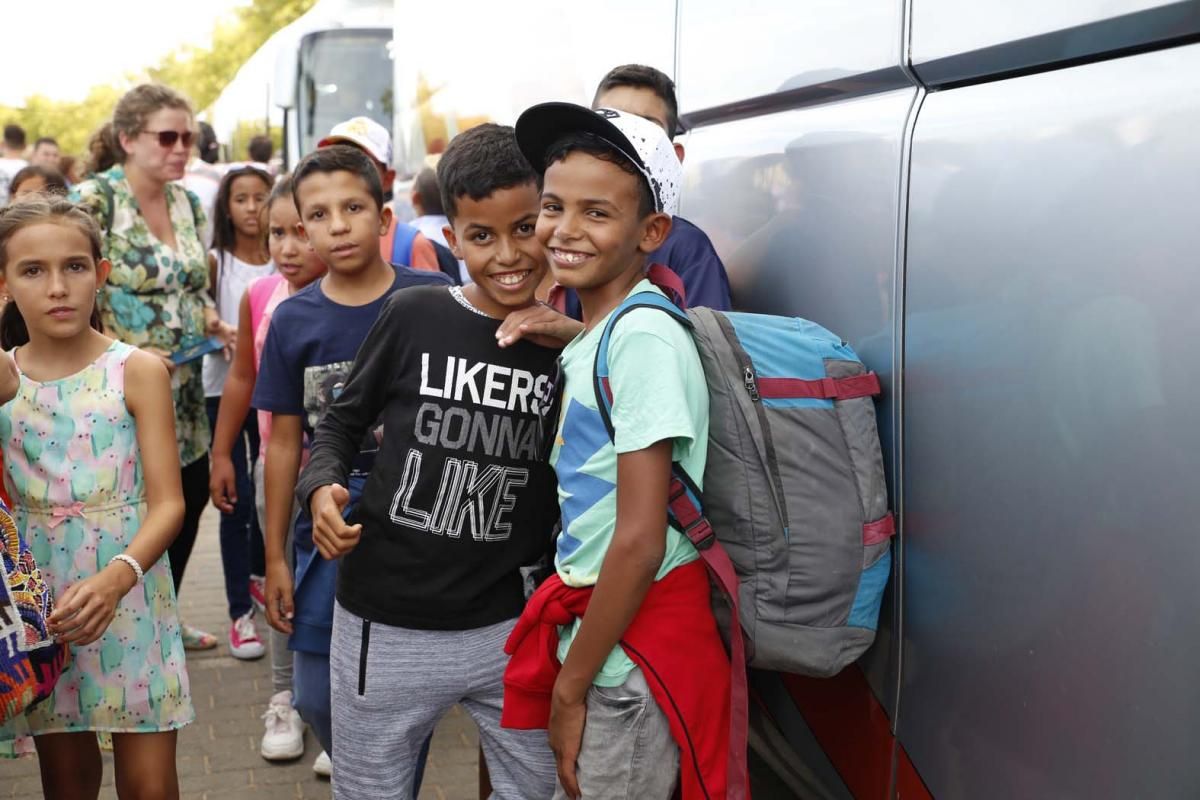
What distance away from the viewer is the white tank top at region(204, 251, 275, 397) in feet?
17.0

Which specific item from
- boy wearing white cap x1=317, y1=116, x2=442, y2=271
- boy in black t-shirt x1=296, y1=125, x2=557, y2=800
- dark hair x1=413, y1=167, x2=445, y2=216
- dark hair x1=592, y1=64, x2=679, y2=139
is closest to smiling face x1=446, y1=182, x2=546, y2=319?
boy in black t-shirt x1=296, y1=125, x2=557, y2=800

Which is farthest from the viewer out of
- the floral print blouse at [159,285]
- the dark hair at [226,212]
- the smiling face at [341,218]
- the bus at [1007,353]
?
the dark hair at [226,212]

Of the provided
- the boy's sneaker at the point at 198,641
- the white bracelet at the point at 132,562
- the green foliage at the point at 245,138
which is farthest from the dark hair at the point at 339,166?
the green foliage at the point at 245,138

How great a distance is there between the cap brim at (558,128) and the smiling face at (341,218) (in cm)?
89

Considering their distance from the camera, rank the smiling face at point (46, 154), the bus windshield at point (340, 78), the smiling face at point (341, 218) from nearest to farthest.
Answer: the smiling face at point (341, 218), the smiling face at point (46, 154), the bus windshield at point (340, 78)

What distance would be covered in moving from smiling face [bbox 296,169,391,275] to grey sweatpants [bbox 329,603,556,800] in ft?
2.95

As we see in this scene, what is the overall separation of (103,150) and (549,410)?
328cm

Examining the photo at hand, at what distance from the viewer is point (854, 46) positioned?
7.77 feet

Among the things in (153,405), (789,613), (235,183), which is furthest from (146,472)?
(235,183)

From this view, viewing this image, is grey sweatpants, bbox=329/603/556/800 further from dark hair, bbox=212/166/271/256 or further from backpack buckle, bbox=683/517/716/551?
dark hair, bbox=212/166/271/256

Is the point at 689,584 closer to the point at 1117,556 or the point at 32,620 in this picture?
the point at 1117,556

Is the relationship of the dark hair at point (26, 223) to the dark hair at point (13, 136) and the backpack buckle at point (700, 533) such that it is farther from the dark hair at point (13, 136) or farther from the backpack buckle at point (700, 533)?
the dark hair at point (13, 136)

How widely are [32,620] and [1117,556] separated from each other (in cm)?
199

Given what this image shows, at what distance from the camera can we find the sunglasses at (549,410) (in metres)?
2.20
